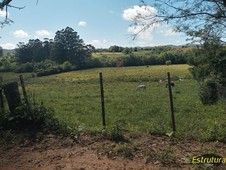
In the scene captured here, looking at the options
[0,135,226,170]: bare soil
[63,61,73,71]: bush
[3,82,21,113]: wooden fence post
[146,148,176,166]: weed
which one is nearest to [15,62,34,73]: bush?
[63,61,73,71]: bush

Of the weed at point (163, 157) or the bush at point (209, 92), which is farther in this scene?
the bush at point (209, 92)

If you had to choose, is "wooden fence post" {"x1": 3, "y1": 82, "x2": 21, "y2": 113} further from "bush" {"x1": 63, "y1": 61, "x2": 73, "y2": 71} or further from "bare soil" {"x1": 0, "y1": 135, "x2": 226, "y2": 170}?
"bush" {"x1": 63, "y1": 61, "x2": 73, "y2": 71}

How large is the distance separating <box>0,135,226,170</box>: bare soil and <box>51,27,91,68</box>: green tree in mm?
94736

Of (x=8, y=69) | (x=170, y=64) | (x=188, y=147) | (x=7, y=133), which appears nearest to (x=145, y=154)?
(x=188, y=147)

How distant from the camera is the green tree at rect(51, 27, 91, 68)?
105 metres

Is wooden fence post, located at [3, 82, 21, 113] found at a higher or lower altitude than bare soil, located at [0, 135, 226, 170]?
higher

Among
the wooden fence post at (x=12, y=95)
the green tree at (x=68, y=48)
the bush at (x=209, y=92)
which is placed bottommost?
the bush at (x=209, y=92)

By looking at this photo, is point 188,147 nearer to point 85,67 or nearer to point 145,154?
point 145,154

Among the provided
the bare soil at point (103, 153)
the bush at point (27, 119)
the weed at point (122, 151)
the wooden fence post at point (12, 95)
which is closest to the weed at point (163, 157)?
the bare soil at point (103, 153)

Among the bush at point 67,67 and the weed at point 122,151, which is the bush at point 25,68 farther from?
the weed at point 122,151

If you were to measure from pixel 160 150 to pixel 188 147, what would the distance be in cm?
81

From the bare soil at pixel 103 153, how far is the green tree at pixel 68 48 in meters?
94.7

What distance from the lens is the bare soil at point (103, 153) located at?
6.43 m

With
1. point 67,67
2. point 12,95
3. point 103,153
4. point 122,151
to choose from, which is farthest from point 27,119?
point 67,67
